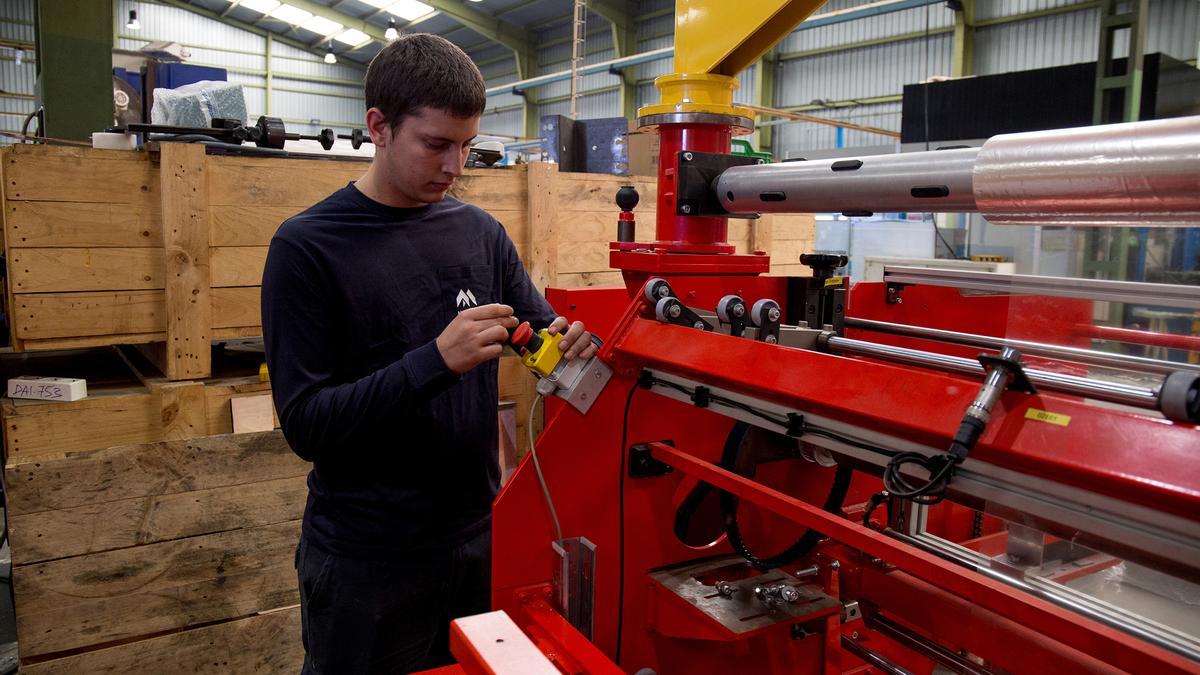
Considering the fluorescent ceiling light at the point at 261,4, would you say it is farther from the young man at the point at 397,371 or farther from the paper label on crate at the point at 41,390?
the young man at the point at 397,371

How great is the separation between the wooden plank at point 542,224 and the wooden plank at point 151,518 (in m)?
1.04

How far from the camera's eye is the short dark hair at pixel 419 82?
52.6 inches

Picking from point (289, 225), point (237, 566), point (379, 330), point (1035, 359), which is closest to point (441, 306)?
point (379, 330)

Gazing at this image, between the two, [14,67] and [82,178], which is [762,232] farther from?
[14,67]

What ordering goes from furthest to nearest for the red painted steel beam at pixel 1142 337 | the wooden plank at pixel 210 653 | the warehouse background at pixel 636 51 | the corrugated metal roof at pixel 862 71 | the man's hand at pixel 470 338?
1. the corrugated metal roof at pixel 862 71
2. the warehouse background at pixel 636 51
3. the wooden plank at pixel 210 653
4. the red painted steel beam at pixel 1142 337
5. the man's hand at pixel 470 338

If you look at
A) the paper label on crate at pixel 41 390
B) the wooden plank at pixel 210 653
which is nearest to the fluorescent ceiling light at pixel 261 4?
the paper label on crate at pixel 41 390

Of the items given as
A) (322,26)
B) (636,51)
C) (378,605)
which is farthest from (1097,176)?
(322,26)

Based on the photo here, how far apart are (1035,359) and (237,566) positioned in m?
2.25

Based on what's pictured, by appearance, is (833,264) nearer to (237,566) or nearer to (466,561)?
(466,561)

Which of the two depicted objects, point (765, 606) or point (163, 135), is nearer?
point (765, 606)

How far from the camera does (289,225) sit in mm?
1385

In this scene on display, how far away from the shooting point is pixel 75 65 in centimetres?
267

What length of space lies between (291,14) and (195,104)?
1345 centimetres

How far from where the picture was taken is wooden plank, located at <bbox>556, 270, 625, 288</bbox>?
117 inches
